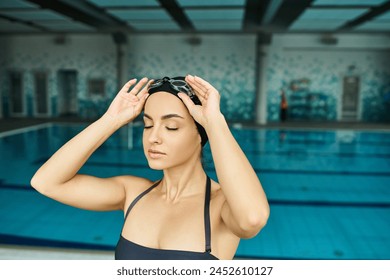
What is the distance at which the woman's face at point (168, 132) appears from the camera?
114 centimetres

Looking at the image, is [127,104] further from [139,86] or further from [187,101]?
[187,101]

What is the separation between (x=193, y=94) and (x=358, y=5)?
1047cm

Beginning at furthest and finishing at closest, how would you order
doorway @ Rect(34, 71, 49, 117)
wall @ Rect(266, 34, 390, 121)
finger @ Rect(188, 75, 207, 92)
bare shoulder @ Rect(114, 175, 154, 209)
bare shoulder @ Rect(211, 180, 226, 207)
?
1. doorway @ Rect(34, 71, 49, 117)
2. wall @ Rect(266, 34, 390, 121)
3. bare shoulder @ Rect(114, 175, 154, 209)
4. bare shoulder @ Rect(211, 180, 226, 207)
5. finger @ Rect(188, 75, 207, 92)

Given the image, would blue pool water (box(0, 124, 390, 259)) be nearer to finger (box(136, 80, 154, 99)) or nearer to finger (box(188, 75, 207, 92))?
finger (box(188, 75, 207, 92))

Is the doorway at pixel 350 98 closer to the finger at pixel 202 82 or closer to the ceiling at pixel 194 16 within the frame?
the ceiling at pixel 194 16

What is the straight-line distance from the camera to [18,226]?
4039mm

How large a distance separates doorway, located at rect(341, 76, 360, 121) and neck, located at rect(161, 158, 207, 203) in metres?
15.8

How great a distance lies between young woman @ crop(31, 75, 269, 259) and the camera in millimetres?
997

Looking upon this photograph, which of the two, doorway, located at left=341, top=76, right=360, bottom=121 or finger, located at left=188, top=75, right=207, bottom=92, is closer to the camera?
finger, located at left=188, top=75, right=207, bottom=92

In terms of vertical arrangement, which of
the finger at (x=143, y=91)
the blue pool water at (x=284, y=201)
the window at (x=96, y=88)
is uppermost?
the window at (x=96, y=88)

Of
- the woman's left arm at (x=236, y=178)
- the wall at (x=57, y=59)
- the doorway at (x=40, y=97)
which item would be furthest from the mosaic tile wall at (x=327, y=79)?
the woman's left arm at (x=236, y=178)

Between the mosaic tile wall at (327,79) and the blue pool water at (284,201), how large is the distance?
19.0ft

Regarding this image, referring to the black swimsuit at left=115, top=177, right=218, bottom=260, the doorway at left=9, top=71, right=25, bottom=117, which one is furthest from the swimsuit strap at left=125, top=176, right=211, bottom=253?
the doorway at left=9, top=71, right=25, bottom=117
